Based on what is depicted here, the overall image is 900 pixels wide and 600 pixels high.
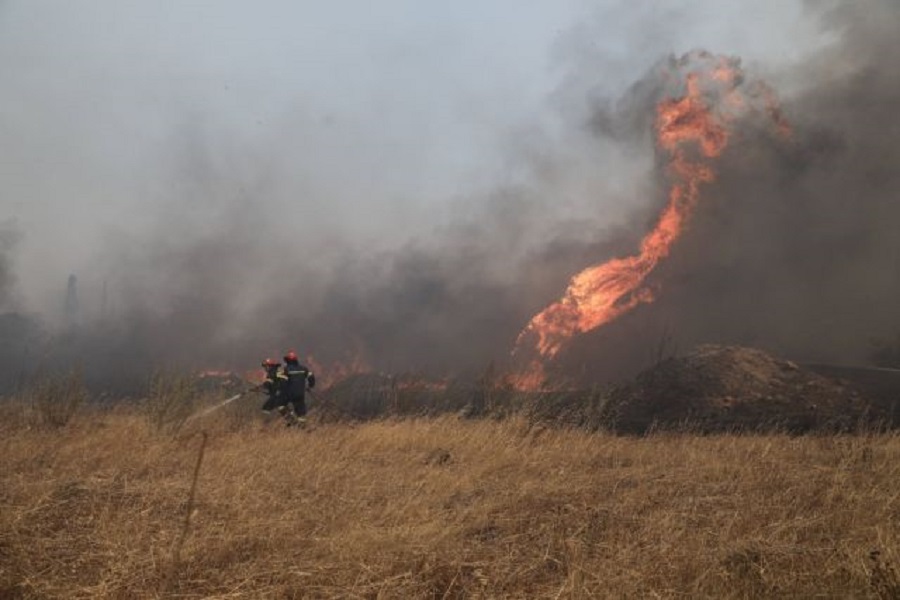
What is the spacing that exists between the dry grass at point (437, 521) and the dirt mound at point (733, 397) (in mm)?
4752

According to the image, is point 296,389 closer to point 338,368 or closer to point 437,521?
point 437,521

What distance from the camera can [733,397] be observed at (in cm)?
1363

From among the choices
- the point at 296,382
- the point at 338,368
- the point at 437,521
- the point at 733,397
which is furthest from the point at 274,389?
the point at 338,368

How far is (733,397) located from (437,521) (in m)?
11.3

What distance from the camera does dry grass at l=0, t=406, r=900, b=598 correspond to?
3538mm

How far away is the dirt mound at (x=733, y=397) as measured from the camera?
1273 centimetres

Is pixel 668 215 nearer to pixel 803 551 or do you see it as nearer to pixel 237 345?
pixel 803 551

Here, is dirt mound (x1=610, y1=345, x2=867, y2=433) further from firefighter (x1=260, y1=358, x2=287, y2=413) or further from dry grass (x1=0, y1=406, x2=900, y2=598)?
firefighter (x1=260, y1=358, x2=287, y2=413)

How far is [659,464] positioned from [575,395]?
26.5 feet

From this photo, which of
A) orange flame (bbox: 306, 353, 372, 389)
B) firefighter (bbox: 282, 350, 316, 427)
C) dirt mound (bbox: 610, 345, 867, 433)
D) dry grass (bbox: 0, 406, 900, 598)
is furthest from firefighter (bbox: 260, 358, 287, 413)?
orange flame (bbox: 306, 353, 372, 389)

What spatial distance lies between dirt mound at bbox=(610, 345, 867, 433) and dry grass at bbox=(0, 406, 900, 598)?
475cm

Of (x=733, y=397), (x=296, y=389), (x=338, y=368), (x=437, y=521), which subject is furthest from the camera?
(x=338, y=368)

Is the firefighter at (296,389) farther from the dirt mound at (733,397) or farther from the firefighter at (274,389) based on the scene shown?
the dirt mound at (733,397)

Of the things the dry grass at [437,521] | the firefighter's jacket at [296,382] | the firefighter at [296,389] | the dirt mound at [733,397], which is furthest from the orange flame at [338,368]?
the dry grass at [437,521]
